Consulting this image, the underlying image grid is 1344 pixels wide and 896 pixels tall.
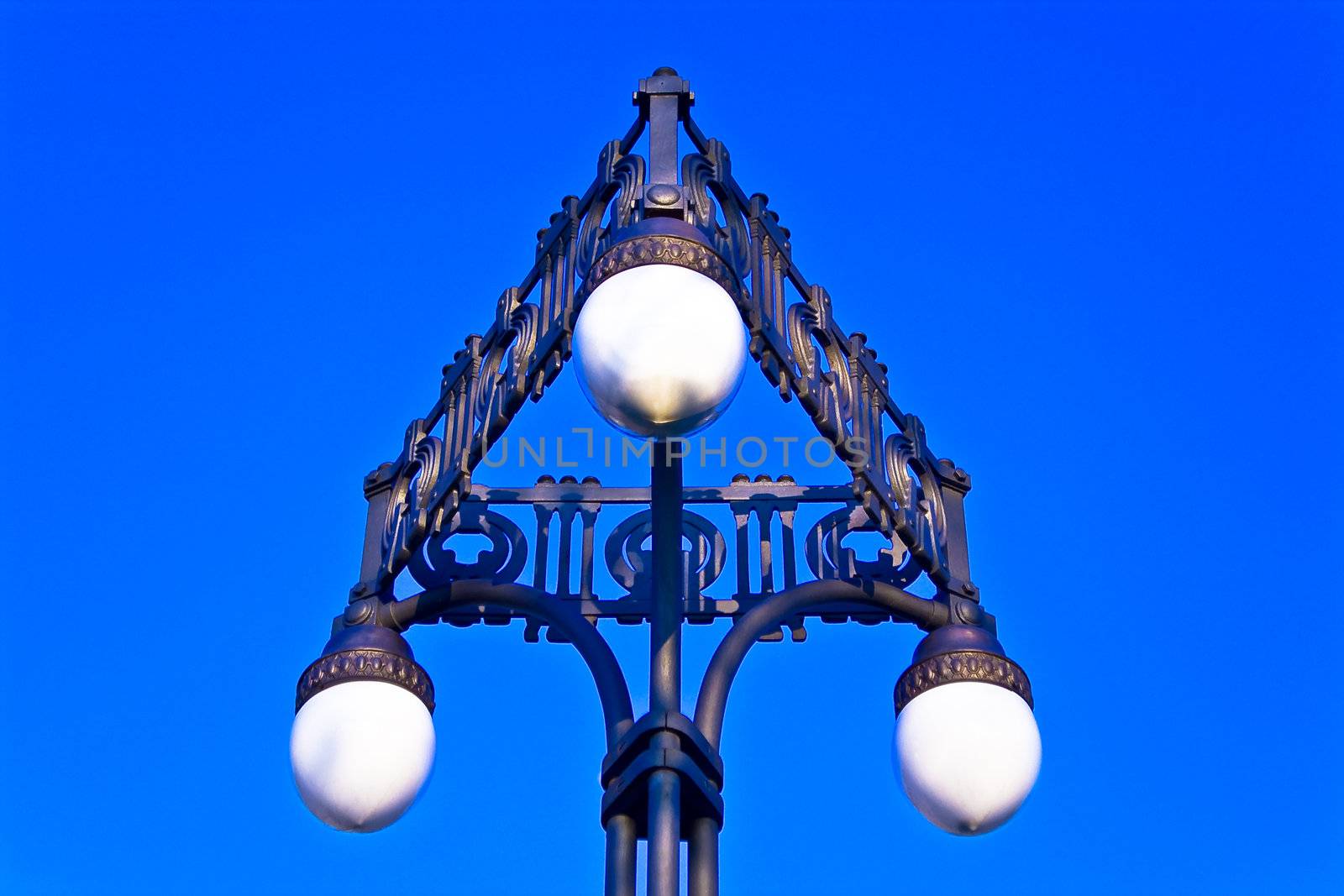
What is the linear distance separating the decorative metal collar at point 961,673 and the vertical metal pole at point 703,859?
0.77 metres

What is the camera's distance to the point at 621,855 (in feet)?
16.3

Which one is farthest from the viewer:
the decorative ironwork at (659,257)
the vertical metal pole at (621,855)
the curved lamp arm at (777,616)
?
the curved lamp arm at (777,616)

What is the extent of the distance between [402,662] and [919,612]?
1396 millimetres

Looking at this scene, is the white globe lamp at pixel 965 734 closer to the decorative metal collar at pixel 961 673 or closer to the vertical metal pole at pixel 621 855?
the decorative metal collar at pixel 961 673

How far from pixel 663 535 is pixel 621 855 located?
0.78 m

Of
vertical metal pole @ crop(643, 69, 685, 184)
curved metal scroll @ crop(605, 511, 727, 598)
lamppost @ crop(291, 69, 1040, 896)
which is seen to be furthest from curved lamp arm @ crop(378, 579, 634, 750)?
vertical metal pole @ crop(643, 69, 685, 184)

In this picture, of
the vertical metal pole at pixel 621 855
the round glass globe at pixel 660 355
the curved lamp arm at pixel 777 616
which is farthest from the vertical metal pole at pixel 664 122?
the vertical metal pole at pixel 621 855

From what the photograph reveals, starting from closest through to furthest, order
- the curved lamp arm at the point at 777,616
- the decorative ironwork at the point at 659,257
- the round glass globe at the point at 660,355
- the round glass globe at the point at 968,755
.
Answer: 1. the round glass globe at the point at 660,355
2. the decorative ironwork at the point at 659,257
3. the curved lamp arm at the point at 777,616
4. the round glass globe at the point at 968,755

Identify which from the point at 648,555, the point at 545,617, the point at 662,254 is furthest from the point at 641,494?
the point at 662,254

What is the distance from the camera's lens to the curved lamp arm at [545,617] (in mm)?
5242

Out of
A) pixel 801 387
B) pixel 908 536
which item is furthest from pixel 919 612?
pixel 801 387

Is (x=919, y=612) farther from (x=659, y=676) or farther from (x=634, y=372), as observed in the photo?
(x=634, y=372)

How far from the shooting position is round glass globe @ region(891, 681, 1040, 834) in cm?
530

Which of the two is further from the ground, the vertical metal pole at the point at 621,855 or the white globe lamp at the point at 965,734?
the white globe lamp at the point at 965,734
